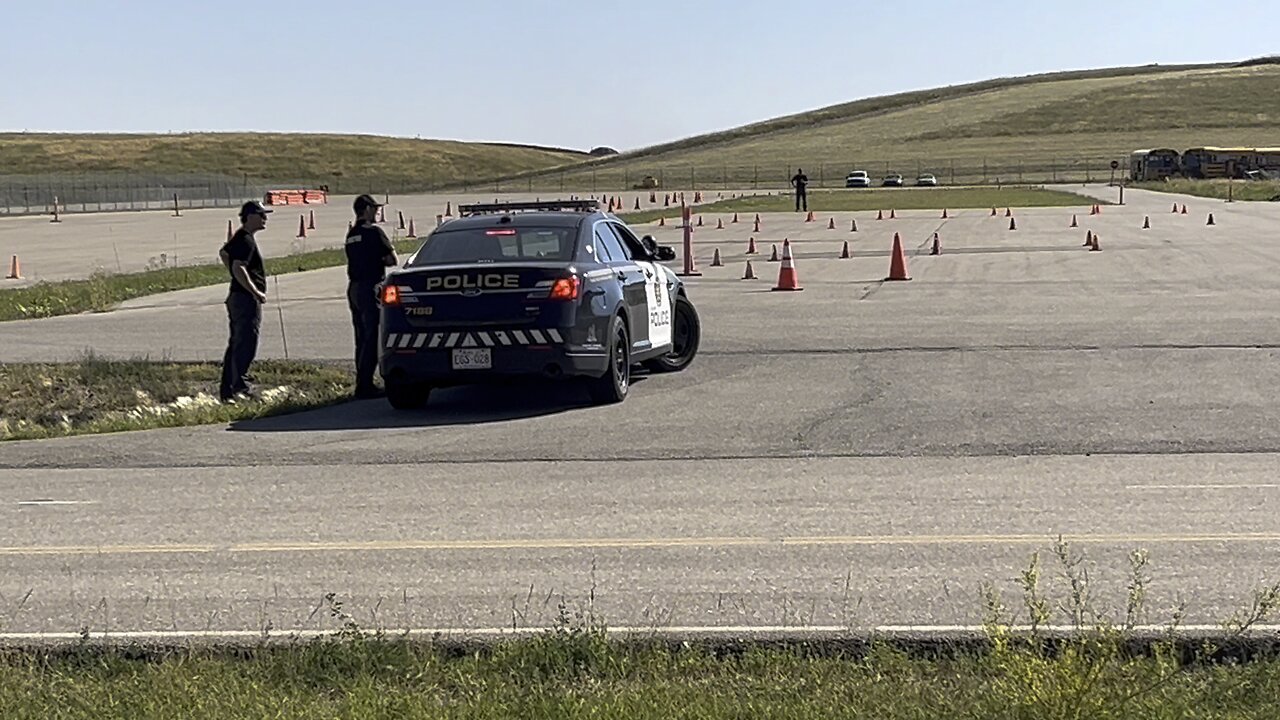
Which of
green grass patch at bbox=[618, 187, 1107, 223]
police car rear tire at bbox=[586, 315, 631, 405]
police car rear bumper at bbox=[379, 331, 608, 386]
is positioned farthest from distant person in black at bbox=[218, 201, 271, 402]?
green grass patch at bbox=[618, 187, 1107, 223]

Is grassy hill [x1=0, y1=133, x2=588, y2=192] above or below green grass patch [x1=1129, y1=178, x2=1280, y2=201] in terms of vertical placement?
above

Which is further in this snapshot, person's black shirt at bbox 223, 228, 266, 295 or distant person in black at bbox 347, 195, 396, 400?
distant person in black at bbox 347, 195, 396, 400

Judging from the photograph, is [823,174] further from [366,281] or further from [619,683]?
[619,683]

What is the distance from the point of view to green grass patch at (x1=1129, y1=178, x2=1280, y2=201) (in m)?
67.6

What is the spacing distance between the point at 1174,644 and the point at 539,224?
897cm

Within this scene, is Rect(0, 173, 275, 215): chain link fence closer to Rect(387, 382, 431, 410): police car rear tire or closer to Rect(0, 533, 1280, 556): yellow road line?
Rect(387, 382, 431, 410): police car rear tire

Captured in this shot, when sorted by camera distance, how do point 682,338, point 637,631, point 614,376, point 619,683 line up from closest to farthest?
point 619,683 → point 637,631 → point 614,376 → point 682,338

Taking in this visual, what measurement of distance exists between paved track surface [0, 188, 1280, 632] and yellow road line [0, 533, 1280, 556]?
26 mm

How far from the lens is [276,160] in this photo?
550 feet

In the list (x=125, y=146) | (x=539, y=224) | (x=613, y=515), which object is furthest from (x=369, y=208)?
(x=125, y=146)

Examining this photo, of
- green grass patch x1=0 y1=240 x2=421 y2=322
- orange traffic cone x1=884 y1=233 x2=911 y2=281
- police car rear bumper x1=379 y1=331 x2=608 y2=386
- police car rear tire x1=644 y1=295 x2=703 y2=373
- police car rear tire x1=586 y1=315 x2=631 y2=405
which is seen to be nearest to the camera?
police car rear bumper x1=379 y1=331 x2=608 y2=386

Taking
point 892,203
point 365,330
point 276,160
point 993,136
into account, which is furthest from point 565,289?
point 276,160

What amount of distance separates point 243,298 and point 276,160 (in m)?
157

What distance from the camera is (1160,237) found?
3809cm
